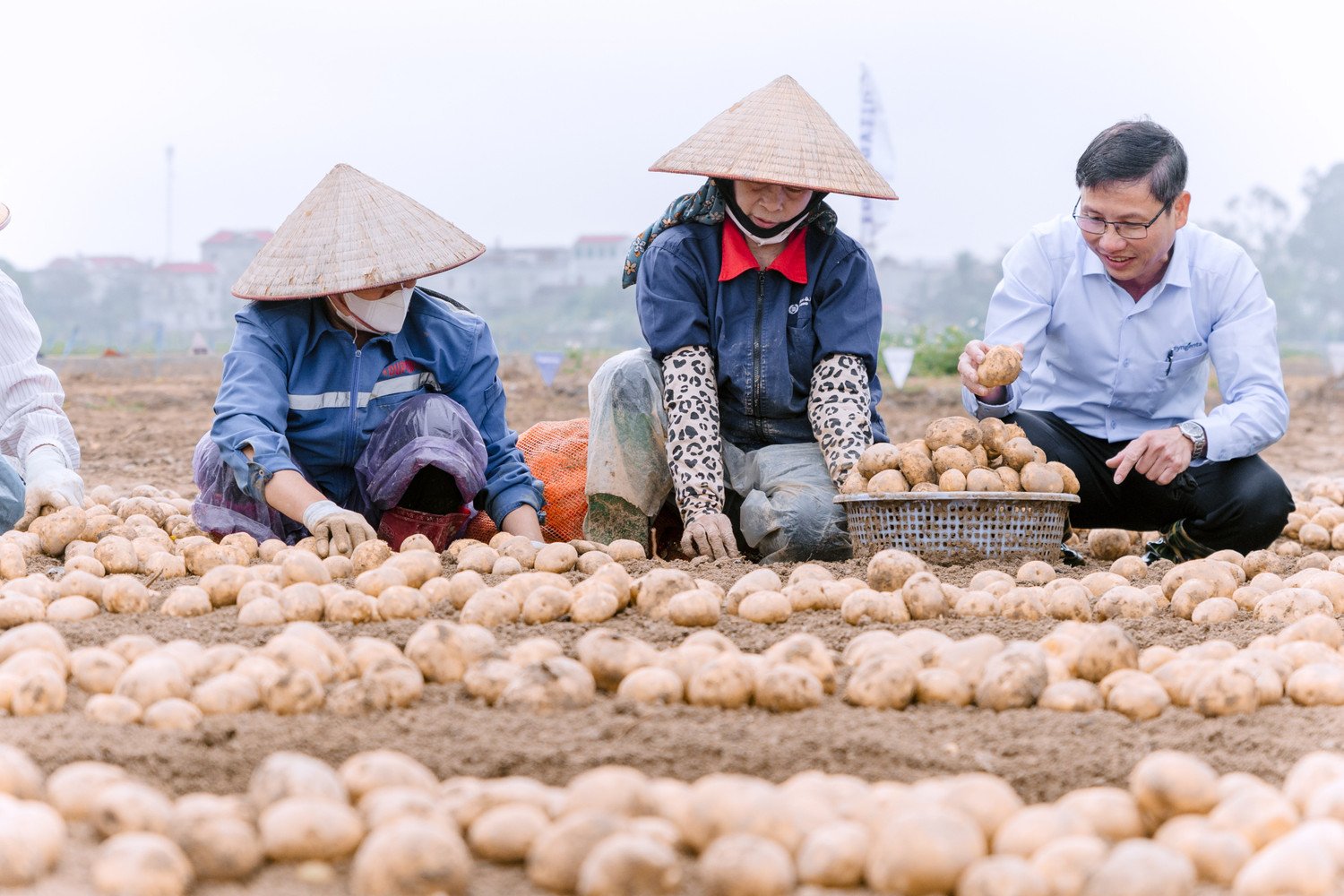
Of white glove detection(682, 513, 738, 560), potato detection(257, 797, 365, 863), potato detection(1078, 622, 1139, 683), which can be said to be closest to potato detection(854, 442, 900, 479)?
white glove detection(682, 513, 738, 560)

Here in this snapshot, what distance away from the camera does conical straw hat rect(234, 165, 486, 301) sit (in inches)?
141

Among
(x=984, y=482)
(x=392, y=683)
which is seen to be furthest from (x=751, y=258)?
(x=392, y=683)

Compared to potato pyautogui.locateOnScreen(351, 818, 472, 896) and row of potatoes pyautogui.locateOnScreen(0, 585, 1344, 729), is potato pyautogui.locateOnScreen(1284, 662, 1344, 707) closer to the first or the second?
row of potatoes pyautogui.locateOnScreen(0, 585, 1344, 729)

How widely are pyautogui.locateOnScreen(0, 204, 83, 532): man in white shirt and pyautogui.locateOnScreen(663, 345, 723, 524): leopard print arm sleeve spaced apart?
1.83m

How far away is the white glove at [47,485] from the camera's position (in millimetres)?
3951

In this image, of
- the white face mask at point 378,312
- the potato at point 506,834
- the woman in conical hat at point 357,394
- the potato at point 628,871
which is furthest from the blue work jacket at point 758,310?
the potato at point 628,871

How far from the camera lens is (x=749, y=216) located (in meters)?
3.92

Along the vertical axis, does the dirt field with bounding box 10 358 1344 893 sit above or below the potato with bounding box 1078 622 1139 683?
below

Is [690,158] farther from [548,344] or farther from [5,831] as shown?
[548,344]

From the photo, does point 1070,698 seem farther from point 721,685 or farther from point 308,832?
point 308,832

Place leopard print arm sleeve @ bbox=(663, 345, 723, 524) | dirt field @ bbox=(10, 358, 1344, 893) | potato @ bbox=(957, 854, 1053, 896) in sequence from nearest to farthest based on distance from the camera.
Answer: potato @ bbox=(957, 854, 1053, 896) → dirt field @ bbox=(10, 358, 1344, 893) → leopard print arm sleeve @ bbox=(663, 345, 723, 524)

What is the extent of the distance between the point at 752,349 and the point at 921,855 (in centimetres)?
265

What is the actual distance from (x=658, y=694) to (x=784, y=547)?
1.79 meters

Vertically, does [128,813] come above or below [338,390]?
below
